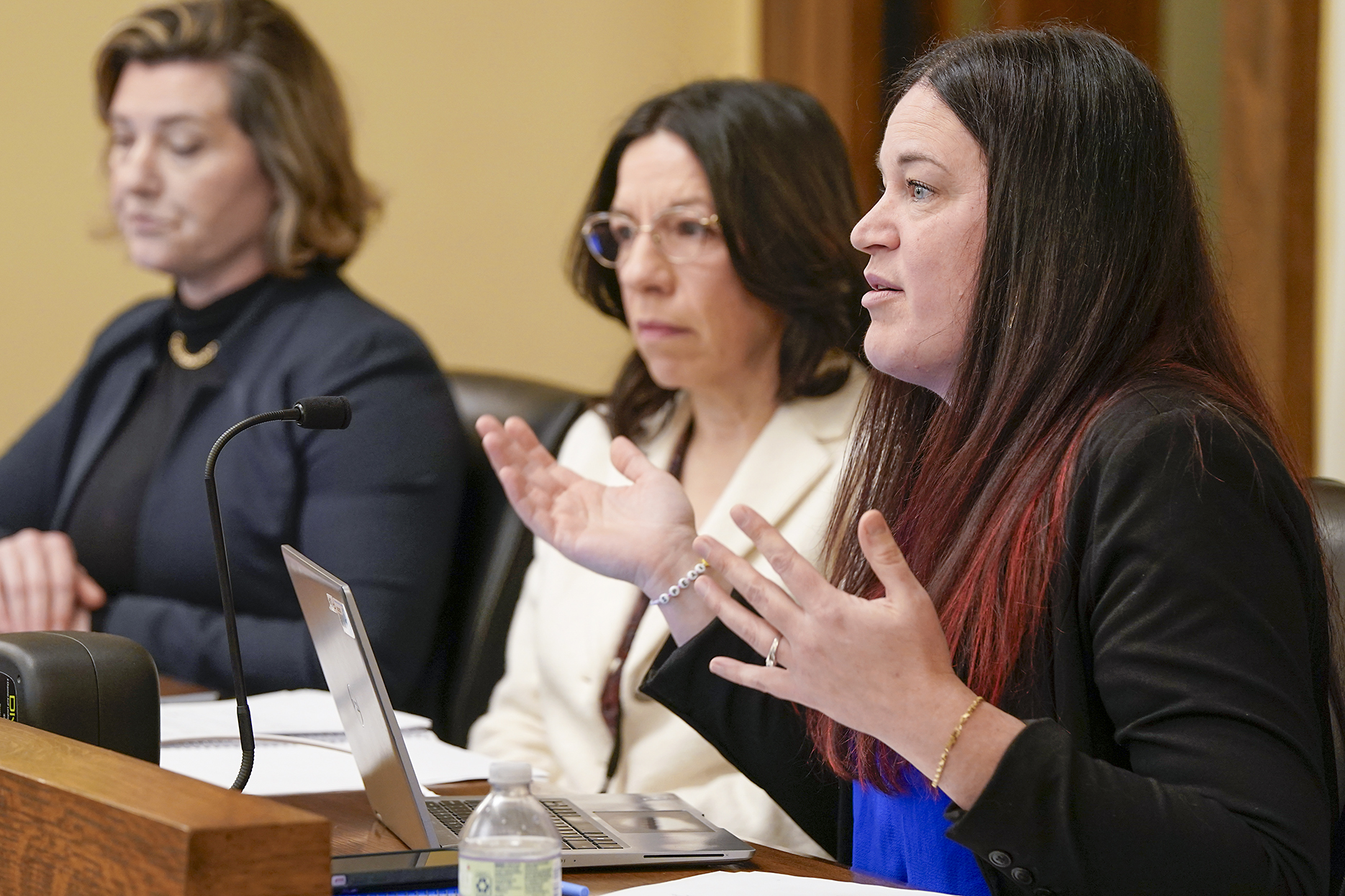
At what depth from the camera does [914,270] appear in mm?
1111

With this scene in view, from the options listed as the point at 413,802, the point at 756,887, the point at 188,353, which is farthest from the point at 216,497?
the point at 188,353

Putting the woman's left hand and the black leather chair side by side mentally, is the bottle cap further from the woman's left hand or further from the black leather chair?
the black leather chair

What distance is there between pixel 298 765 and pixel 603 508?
0.38m

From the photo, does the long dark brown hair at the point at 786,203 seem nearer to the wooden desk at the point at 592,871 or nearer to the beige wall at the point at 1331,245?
the beige wall at the point at 1331,245

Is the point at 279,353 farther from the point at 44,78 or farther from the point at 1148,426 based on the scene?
the point at 1148,426

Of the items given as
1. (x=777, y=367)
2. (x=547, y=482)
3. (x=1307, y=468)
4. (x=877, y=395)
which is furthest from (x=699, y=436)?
(x=1307, y=468)

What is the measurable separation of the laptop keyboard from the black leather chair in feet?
1.79

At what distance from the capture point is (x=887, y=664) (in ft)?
2.88

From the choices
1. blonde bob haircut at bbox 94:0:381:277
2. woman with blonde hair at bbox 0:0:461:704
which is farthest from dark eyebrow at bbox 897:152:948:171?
blonde bob haircut at bbox 94:0:381:277

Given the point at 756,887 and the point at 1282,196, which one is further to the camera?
the point at 1282,196

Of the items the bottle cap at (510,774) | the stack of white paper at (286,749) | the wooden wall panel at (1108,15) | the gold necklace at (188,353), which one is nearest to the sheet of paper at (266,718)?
the stack of white paper at (286,749)

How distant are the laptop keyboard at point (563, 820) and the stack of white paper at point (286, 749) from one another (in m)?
0.04

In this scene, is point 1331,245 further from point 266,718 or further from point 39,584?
point 39,584

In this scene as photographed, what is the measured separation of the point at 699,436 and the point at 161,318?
1.02m
